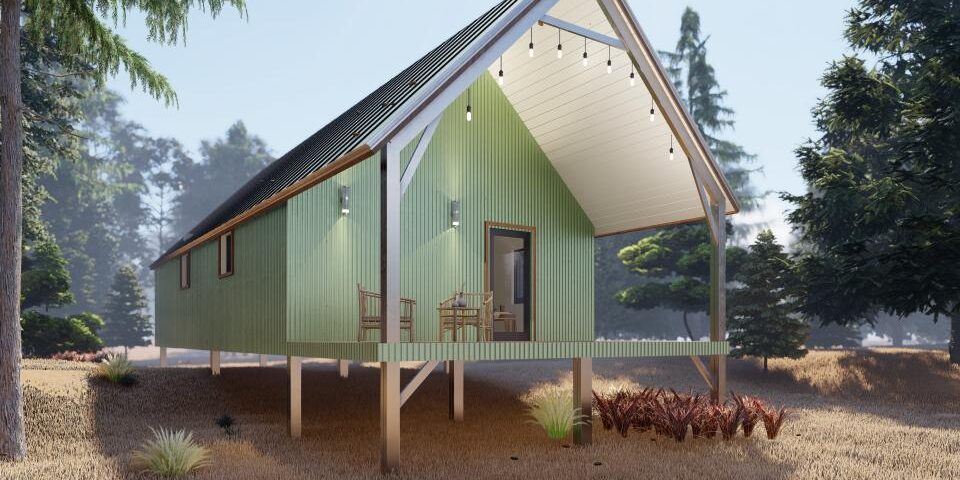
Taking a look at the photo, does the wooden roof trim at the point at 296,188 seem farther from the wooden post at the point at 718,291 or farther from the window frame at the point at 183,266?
the wooden post at the point at 718,291

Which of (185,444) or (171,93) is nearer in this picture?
(185,444)

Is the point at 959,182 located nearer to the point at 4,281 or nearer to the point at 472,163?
the point at 472,163

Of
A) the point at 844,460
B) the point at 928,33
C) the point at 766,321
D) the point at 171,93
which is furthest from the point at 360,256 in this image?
the point at 928,33

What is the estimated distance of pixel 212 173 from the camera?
6128 cm

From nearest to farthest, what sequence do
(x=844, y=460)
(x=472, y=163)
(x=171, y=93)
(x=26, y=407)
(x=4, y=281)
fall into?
(x=844, y=460)
(x=4, y=281)
(x=26, y=407)
(x=171, y=93)
(x=472, y=163)

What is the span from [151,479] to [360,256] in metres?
5.29

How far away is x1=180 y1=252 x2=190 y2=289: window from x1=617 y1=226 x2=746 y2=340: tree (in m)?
14.0

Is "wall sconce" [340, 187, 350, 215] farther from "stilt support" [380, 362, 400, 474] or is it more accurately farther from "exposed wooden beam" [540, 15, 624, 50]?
"stilt support" [380, 362, 400, 474]

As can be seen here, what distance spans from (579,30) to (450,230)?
14.8 ft

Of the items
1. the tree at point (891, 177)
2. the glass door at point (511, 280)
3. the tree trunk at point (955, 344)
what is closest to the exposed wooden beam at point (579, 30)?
the glass door at point (511, 280)

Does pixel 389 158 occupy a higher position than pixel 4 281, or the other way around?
pixel 389 158

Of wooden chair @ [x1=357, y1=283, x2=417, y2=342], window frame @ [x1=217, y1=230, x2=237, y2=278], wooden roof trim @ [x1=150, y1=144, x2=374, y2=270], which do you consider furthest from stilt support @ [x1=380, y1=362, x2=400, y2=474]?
window frame @ [x1=217, y1=230, x2=237, y2=278]

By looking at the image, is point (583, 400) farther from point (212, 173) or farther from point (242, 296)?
point (212, 173)

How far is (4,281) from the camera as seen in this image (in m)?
10.9
